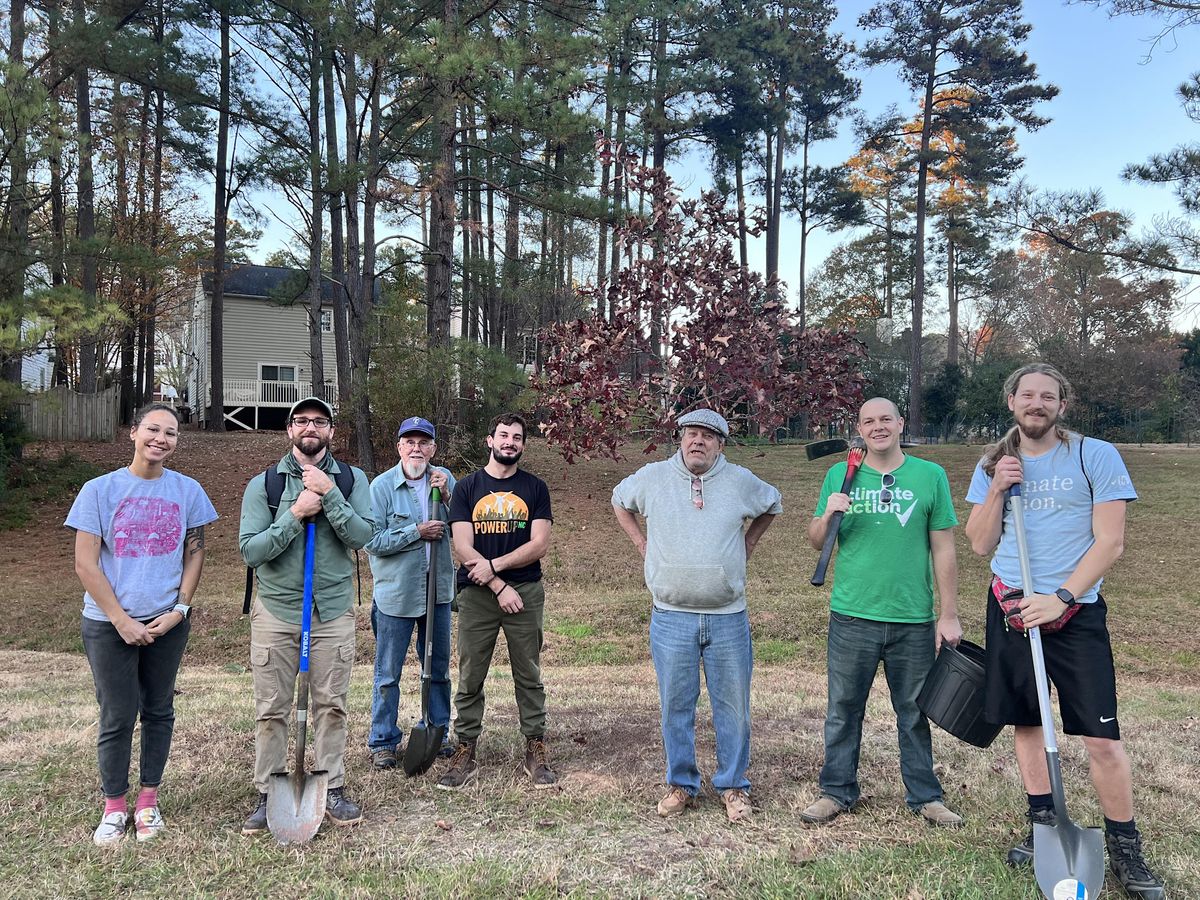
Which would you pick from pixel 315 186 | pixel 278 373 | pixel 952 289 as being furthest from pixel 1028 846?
pixel 952 289

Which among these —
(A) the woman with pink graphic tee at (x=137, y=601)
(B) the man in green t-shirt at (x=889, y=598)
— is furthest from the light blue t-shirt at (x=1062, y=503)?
(A) the woman with pink graphic tee at (x=137, y=601)

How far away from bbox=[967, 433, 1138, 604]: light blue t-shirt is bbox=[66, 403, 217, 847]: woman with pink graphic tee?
3.57m

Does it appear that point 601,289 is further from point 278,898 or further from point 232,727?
point 278,898

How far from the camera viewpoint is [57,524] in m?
14.0

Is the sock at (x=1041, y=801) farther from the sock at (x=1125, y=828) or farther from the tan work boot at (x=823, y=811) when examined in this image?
the tan work boot at (x=823, y=811)

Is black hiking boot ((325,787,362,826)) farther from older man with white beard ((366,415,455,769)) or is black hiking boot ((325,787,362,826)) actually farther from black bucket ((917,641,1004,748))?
black bucket ((917,641,1004,748))

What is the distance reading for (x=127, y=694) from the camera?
12.9ft

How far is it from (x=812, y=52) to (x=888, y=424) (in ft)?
91.2

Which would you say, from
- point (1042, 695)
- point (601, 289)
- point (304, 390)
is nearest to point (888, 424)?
point (1042, 695)

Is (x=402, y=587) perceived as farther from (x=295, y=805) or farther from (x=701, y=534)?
(x=701, y=534)

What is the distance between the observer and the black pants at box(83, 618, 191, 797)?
3883mm

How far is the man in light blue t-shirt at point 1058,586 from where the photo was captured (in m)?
3.40

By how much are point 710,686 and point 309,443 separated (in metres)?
2.19

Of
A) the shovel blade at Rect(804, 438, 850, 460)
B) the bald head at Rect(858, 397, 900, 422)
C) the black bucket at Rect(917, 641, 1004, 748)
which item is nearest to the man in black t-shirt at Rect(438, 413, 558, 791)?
the shovel blade at Rect(804, 438, 850, 460)
